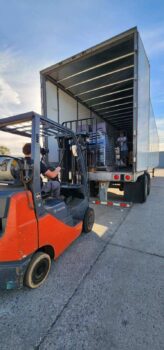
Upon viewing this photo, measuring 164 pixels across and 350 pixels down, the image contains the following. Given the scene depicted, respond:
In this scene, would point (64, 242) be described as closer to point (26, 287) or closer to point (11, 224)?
point (26, 287)

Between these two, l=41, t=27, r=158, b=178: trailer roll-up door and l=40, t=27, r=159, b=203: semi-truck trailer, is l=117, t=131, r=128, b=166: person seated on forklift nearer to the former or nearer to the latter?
l=40, t=27, r=159, b=203: semi-truck trailer

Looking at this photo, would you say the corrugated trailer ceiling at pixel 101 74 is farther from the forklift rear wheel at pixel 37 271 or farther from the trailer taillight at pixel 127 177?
the forklift rear wheel at pixel 37 271

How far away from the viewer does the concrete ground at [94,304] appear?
1.43 meters

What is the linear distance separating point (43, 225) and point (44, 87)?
173 inches

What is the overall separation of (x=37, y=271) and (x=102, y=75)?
5644mm

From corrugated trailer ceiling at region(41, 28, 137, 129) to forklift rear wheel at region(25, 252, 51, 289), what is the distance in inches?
182

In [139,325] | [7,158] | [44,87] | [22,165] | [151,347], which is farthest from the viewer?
[44,87]

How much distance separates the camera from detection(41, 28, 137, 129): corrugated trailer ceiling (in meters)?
4.31

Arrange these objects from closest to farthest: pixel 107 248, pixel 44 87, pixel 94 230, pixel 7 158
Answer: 1. pixel 7 158
2. pixel 107 248
3. pixel 94 230
4. pixel 44 87

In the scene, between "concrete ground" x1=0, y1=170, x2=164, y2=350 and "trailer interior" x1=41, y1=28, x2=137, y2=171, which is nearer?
"concrete ground" x1=0, y1=170, x2=164, y2=350

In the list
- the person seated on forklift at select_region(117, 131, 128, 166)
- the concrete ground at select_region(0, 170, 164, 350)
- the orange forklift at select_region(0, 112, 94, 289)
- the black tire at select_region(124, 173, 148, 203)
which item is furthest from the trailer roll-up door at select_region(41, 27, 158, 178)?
the orange forklift at select_region(0, 112, 94, 289)

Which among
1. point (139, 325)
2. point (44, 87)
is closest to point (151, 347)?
point (139, 325)

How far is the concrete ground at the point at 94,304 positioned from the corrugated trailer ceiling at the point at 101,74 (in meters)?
4.46

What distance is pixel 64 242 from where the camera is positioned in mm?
2486
